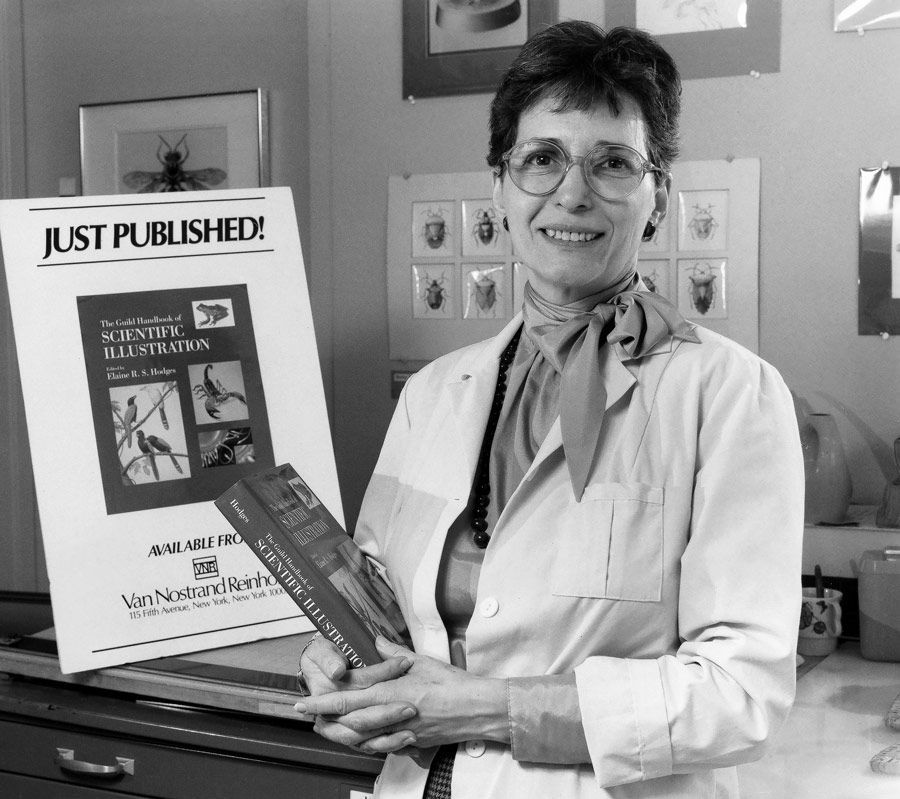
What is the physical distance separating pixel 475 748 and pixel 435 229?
174cm

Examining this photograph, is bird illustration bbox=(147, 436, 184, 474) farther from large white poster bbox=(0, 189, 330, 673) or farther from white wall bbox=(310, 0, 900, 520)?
white wall bbox=(310, 0, 900, 520)

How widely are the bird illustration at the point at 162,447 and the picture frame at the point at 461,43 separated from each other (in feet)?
4.12

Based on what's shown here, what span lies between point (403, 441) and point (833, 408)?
127cm

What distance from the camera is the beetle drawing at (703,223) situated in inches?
96.7

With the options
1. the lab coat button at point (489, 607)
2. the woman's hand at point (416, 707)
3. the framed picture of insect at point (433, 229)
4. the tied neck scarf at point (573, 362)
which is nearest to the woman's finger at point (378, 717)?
the woman's hand at point (416, 707)

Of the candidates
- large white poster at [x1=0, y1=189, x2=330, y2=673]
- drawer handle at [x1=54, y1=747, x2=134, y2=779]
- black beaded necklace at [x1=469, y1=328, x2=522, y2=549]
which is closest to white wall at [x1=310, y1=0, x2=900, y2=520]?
large white poster at [x1=0, y1=189, x2=330, y2=673]

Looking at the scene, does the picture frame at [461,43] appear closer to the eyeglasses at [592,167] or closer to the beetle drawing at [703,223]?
the beetle drawing at [703,223]

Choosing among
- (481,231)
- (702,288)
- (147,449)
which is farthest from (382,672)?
(481,231)

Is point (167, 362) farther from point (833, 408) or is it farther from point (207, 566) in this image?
point (833, 408)

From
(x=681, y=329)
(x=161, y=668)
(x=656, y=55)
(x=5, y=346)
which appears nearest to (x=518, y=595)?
(x=681, y=329)

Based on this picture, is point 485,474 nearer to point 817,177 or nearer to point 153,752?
point 153,752

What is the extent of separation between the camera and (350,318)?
2816 mm

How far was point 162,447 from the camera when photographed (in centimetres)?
193

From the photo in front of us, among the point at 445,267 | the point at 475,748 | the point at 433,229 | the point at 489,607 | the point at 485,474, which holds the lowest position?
the point at 475,748
